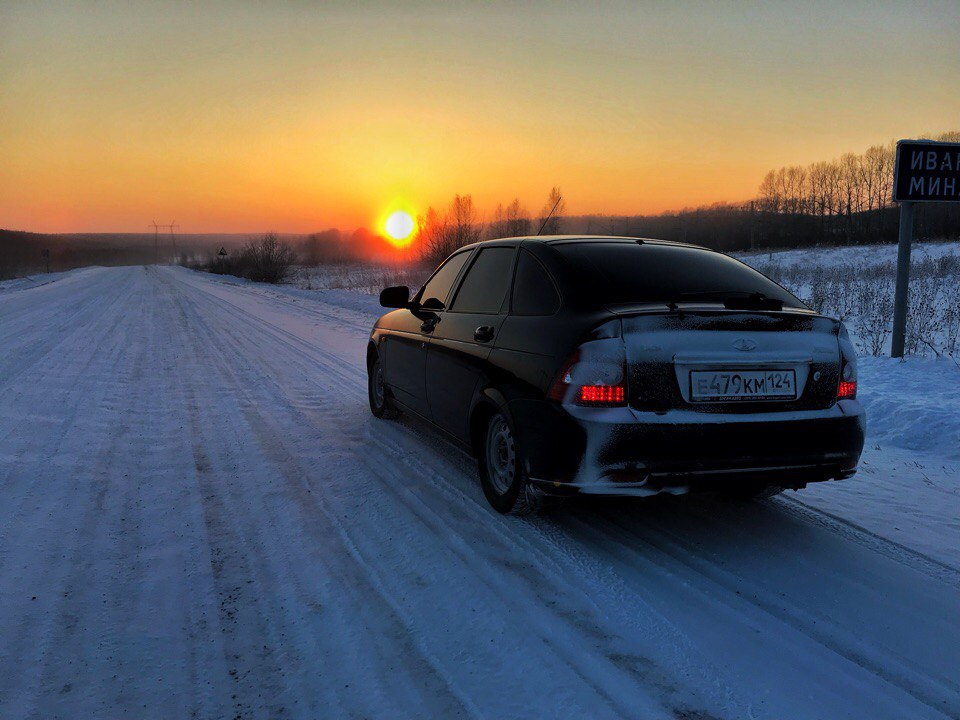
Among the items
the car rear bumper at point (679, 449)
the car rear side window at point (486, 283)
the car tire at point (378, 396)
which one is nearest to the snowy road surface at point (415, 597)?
the car rear bumper at point (679, 449)

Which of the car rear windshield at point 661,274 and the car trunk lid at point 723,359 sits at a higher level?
the car rear windshield at point 661,274

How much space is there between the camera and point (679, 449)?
3092 mm

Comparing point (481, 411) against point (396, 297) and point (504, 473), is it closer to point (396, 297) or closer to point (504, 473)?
point (504, 473)

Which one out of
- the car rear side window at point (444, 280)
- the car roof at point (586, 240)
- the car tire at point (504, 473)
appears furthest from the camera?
the car rear side window at point (444, 280)

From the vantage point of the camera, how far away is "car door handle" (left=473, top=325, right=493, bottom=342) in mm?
4098

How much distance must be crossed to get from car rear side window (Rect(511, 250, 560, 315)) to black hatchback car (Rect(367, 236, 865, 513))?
0.01m

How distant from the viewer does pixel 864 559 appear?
3.37 metres

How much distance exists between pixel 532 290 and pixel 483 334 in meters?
0.48

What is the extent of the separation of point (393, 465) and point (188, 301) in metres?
20.0

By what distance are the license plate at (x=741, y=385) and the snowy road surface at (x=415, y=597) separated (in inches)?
34.2

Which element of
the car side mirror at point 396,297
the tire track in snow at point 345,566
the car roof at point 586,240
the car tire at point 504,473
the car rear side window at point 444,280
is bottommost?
the tire track in snow at point 345,566

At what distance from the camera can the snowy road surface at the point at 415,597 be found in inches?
88.8

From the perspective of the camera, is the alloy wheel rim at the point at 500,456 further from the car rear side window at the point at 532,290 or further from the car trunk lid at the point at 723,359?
the car trunk lid at the point at 723,359

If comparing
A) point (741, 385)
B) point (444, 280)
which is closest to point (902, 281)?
point (444, 280)
